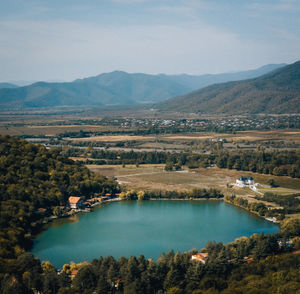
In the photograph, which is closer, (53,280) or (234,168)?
(53,280)

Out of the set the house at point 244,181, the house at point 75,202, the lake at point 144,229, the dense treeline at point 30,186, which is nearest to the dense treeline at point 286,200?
the lake at point 144,229

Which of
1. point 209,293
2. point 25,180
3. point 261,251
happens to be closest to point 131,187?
point 25,180

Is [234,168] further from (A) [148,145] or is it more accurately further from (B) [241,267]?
(B) [241,267]

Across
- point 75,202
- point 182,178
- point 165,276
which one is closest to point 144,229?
point 75,202

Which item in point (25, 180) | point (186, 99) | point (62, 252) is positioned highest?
point (186, 99)

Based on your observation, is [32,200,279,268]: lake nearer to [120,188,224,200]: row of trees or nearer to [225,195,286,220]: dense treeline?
[225,195,286,220]: dense treeline

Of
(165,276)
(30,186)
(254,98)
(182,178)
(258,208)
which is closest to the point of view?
(165,276)

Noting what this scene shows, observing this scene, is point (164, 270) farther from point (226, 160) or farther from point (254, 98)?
point (254, 98)
